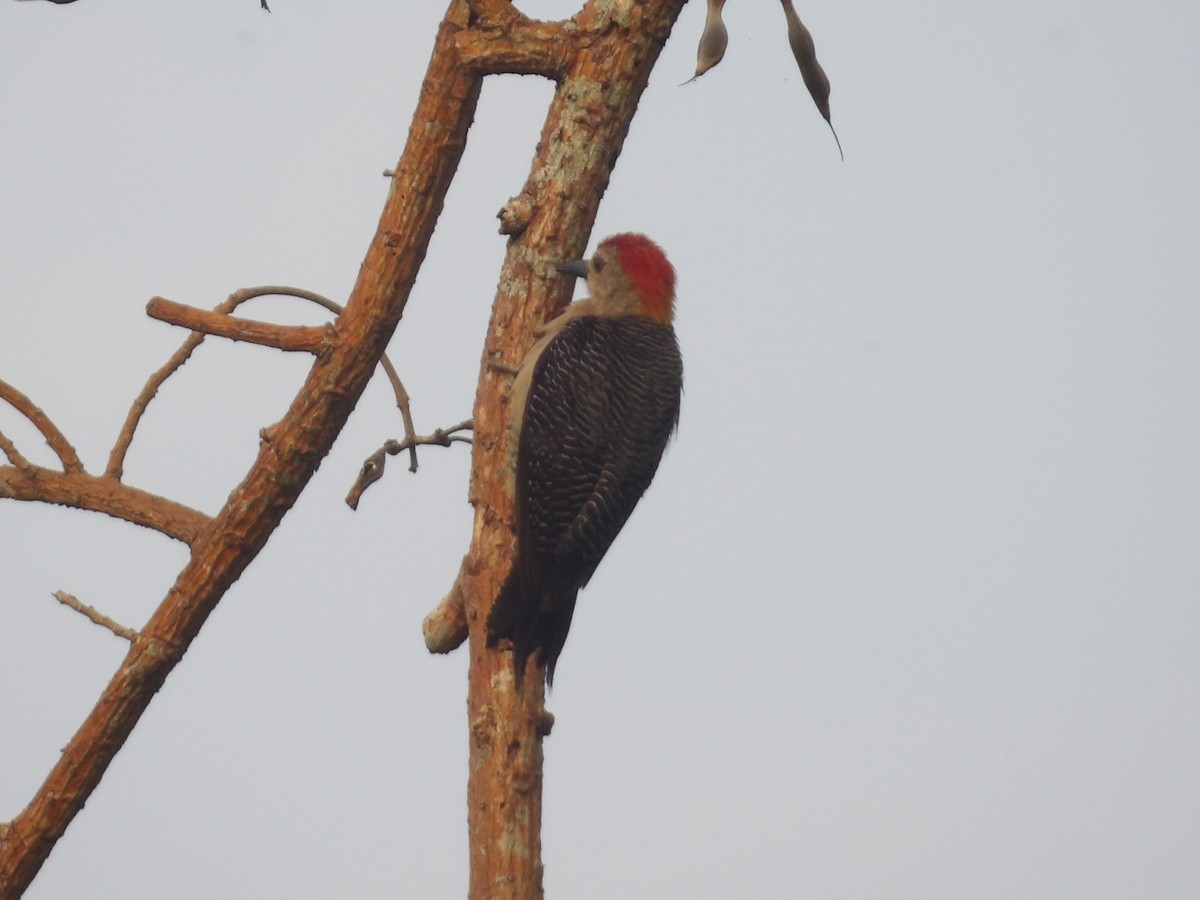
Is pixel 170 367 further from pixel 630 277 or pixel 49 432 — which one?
pixel 630 277

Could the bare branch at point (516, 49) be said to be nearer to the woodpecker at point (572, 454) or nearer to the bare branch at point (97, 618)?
the woodpecker at point (572, 454)

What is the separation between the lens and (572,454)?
14.5 feet

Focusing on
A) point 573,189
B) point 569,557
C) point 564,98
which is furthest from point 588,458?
point 564,98

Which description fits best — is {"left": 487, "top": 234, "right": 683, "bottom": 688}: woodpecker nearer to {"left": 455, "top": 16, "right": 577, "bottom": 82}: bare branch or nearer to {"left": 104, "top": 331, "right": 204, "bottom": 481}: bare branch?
{"left": 455, "top": 16, "right": 577, "bottom": 82}: bare branch

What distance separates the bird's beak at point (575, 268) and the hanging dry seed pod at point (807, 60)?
2.91 feet

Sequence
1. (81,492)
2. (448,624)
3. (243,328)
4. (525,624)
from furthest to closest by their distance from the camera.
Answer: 1. (81,492)
2. (448,624)
3. (243,328)
4. (525,624)

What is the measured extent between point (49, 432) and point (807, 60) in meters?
2.76

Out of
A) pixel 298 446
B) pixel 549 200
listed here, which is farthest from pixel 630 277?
pixel 298 446

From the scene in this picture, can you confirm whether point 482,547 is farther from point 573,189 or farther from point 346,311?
point 573,189

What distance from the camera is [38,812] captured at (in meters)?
4.34

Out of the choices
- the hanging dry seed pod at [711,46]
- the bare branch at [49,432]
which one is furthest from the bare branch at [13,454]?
the hanging dry seed pod at [711,46]

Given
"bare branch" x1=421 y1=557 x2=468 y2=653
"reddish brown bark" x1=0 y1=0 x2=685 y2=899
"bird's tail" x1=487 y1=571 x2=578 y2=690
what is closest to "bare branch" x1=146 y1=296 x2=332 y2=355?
"reddish brown bark" x1=0 y1=0 x2=685 y2=899

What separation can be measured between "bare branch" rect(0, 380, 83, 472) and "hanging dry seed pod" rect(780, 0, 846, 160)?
8.86 ft

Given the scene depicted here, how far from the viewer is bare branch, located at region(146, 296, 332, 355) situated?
170 inches
